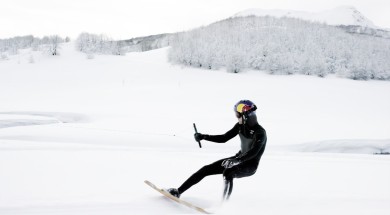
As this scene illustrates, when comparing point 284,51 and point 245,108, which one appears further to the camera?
point 284,51

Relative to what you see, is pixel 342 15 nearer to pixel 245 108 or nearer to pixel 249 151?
pixel 245 108

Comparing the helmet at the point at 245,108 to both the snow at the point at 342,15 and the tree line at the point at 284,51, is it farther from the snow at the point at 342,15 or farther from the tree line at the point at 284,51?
the snow at the point at 342,15

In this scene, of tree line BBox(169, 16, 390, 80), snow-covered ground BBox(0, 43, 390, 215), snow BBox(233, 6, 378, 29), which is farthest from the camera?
snow BBox(233, 6, 378, 29)

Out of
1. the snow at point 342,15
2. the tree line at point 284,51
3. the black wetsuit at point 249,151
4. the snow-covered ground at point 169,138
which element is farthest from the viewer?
the snow at point 342,15

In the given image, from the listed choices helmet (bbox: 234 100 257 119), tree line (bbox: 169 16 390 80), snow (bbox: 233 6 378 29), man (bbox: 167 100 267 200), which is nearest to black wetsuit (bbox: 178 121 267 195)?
man (bbox: 167 100 267 200)

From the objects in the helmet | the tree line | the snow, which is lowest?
the helmet

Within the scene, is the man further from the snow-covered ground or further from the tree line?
the tree line

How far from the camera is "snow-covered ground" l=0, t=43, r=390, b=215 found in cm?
590

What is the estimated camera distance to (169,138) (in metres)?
12.9

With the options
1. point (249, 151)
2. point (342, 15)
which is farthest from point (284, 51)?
point (342, 15)

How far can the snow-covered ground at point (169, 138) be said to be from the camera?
5.90 meters

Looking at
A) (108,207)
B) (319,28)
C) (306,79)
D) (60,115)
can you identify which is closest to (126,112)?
(60,115)

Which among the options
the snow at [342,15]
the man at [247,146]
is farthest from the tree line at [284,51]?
the snow at [342,15]

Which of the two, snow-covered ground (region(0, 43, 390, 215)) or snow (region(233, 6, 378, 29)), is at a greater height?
snow (region(233, 6, 378, 29))
